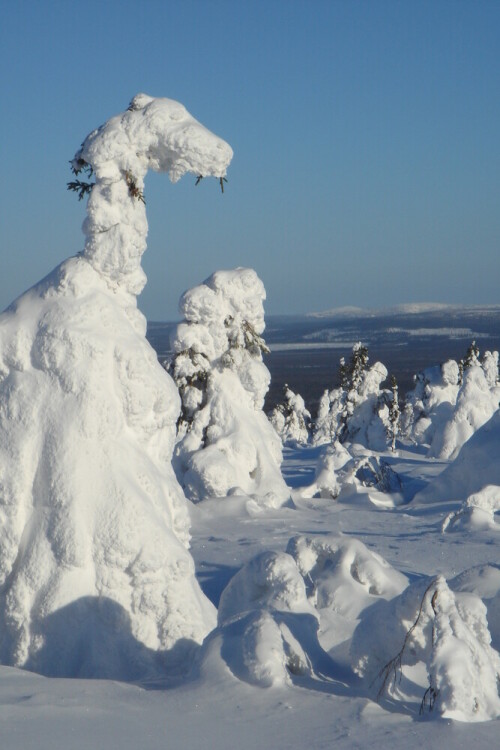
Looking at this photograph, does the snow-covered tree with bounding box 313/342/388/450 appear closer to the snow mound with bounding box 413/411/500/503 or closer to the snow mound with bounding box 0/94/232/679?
the snow mound with bounding box 413/411/500/503

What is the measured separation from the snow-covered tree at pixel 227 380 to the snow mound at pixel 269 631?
1058cm

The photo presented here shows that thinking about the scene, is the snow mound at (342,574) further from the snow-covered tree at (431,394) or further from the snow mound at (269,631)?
the snow-covered tree at (431,394)

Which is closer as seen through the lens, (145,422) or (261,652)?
(261,652)

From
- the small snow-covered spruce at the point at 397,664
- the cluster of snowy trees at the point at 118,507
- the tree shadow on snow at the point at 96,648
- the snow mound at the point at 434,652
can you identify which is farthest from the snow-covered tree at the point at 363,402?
the small snow-covered spruce at the point at 397,664

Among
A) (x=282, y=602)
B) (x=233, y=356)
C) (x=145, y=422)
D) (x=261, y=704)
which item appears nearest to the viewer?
(x=261, y=704)

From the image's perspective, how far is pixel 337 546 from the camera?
830cm

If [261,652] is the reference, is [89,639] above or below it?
below

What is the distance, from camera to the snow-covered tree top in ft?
23.8

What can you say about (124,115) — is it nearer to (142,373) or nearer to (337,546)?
(142,373)

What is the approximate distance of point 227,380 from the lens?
18.1 metres

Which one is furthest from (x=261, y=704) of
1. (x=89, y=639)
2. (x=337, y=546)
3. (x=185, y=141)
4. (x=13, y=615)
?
(x=185, y=141)

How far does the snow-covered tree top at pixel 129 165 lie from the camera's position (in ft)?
23.8

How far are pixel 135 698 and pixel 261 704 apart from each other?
768 millimetres

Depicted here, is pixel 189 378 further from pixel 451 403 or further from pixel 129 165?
pixel 451 403
